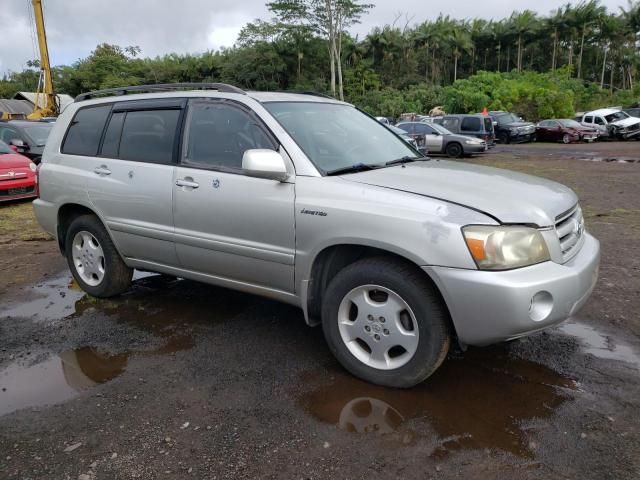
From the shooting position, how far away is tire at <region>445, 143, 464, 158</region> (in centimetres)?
2017

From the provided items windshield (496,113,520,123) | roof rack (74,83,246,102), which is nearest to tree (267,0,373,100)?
windshield (496,113,520,123)

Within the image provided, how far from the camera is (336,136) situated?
12.7 ft

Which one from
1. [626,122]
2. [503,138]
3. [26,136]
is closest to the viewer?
[26,136]

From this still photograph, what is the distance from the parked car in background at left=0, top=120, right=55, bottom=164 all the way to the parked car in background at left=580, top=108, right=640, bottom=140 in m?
25.8

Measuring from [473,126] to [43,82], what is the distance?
1934 cm

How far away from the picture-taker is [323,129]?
152 inches

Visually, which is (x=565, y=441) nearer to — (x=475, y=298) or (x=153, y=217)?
(x=475, y=298)

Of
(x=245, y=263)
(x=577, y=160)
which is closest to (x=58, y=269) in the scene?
(x=245, y=263)

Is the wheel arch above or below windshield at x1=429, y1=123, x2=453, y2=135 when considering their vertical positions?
below

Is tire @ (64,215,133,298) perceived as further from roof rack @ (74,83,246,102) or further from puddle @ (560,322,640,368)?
puddle @ (560,322,640,368)

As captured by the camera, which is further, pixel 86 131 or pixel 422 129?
pixel 422 129

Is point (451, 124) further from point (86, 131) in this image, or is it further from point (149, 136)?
point (149, 136)

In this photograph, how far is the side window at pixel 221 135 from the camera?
3686mm

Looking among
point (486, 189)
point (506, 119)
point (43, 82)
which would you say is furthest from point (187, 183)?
point (506, 119)
